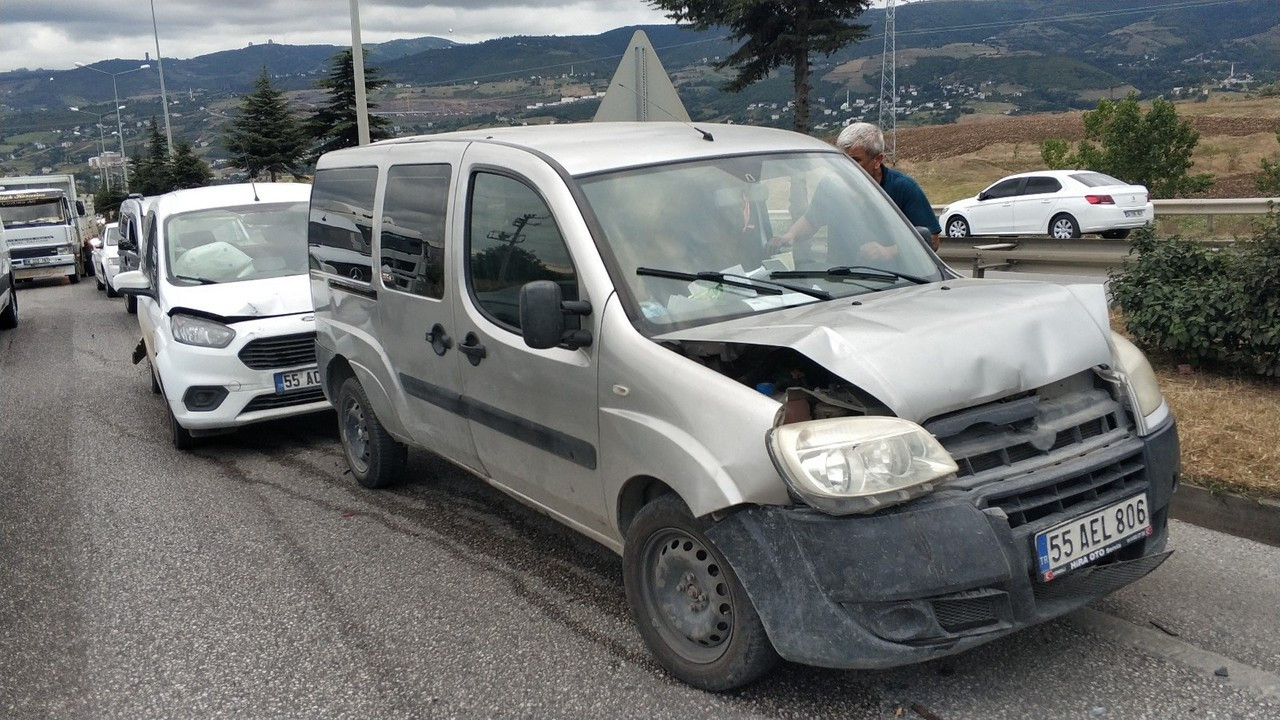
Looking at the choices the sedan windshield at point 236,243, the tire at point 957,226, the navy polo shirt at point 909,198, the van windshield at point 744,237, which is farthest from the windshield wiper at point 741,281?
the tire at point 957,226

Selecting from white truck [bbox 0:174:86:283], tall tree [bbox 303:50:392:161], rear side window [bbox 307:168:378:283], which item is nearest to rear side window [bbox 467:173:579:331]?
rear side window [bbox 307:168:378:283]

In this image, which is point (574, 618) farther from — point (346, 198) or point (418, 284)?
point (346, 198)

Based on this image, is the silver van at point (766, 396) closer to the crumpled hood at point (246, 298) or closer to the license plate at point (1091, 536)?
the license plate at point (1091, 536)

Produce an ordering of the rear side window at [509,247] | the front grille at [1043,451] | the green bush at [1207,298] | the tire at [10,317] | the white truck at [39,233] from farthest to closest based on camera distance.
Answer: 1. the white truck at [39,233]
2. the tire at [10,317]
3. the green bush at [1207,298]
4. the rear side window at [509,247]
5. the front grille at [1043,451]

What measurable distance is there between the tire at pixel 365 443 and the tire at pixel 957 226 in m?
20.5

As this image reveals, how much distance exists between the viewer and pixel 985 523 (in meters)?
3.16

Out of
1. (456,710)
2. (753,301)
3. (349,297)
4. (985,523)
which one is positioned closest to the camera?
(985,523)

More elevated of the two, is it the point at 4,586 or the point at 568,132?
the point at 568,132

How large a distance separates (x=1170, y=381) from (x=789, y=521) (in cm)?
487

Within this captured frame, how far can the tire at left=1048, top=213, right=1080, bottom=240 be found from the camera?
21.9m

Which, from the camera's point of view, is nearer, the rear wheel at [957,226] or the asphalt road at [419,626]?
the asphalt road at [419,626]

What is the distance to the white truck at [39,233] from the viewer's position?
27.7 meters

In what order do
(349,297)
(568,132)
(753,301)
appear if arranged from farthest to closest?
1. (349,297)
2. (568,132)
3. (753,301)

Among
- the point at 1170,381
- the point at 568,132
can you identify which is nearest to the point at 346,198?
the point at 568,132
